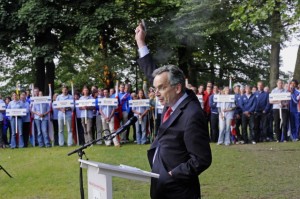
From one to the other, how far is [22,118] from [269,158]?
9.65 m

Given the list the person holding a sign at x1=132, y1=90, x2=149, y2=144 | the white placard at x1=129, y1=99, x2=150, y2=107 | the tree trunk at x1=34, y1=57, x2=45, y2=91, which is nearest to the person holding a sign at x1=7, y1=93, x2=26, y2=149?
the white placard at x1=129, y1=99, x2=150, y2=107

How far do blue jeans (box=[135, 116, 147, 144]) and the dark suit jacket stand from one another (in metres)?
13.9

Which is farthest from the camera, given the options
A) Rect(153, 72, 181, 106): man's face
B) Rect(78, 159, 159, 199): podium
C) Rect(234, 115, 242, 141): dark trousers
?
Rect(234, 115, 242, 141): dark trousers

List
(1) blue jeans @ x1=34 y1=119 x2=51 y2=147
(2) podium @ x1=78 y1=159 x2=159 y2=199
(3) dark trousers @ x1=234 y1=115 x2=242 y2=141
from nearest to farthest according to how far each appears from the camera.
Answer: (2) podium @ x1=78 y1=159 x2=159 y2=199
(3) dark trousers @ x1=234 y1=115 x2=242 y2=141
(1) blue jeans @ x1=34 y1=119 x2=51 y2=147

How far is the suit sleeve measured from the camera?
173 inches

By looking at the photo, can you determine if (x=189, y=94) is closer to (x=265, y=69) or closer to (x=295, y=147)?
(x=295, y=147)

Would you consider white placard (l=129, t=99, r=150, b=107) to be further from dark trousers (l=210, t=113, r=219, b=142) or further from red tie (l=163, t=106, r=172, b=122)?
red tie (l=163, t=106, r=172, b=122)

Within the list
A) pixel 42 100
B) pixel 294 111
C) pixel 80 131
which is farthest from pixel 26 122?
pixel 294 111

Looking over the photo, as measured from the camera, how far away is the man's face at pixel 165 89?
4574 mm

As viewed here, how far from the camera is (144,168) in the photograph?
42.3 feet

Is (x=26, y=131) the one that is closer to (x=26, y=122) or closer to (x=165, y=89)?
(x=26, y=122)

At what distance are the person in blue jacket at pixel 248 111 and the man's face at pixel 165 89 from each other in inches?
559

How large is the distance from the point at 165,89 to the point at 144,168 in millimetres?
8500

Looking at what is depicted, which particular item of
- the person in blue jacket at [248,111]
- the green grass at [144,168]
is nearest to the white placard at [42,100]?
the green grass at [144,168]
